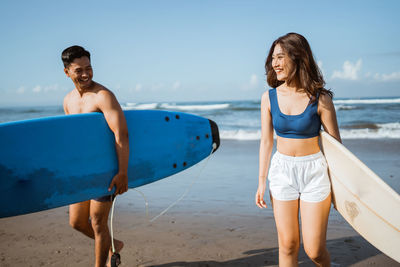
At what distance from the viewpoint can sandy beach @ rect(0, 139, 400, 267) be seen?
274cm

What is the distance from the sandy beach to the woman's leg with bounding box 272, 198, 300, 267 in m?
0.77

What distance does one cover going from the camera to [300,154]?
1.97 metres

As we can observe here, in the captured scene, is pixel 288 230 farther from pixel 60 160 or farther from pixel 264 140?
pixel 60 160

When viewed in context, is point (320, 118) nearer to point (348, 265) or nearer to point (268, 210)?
point (348, 265)

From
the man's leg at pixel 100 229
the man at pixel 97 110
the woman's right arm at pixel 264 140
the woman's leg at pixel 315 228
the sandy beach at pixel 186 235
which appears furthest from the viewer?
the sandy beach at pixel 186 235

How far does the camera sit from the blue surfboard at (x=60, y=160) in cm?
225

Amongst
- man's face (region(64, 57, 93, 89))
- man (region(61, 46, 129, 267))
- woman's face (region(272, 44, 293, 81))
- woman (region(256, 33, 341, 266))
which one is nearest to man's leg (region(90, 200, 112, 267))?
man (region(61, 46, 129, 267))

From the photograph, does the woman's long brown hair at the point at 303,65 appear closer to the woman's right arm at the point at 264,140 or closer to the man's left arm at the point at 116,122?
the woman's right arm at the point at 264,140

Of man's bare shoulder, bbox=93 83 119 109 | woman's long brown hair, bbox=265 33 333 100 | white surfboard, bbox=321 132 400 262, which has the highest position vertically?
woman's long brown hair, bbox=265 33 333 100

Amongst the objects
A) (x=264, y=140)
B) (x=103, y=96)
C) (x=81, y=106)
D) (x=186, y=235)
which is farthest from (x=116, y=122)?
(x=186, y=235)

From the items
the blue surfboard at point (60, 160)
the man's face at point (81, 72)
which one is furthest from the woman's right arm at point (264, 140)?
the man's face at point (81, 72)

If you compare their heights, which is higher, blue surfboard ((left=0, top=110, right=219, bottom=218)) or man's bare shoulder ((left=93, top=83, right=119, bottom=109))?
man's bare shoulder ((left=93, top=83, right=119, bottom=109))

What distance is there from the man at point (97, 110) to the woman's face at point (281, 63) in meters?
1.09

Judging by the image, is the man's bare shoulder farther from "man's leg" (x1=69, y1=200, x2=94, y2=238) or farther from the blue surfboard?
"man's leg" (x1=69, y1=200, x2=94, y2=238)
